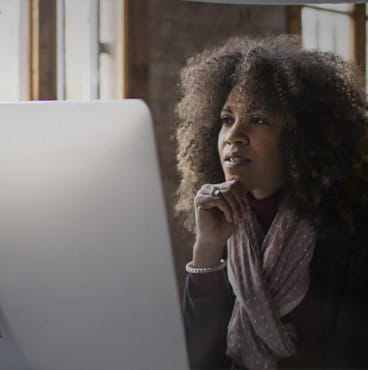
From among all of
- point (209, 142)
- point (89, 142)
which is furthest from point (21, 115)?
point (209, 142)

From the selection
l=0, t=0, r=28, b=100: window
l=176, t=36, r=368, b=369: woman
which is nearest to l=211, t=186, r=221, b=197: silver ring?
l=176, t=36, r=368, b=369: woman

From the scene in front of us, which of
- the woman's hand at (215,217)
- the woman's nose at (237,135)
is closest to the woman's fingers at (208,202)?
the woman's hand at (215,217)

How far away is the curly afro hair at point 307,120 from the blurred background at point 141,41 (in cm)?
4

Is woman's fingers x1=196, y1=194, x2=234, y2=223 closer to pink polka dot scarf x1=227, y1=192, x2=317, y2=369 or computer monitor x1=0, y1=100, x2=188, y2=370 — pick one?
pink polka dot scarf x1=227, y1=192, x2=317, y2=369

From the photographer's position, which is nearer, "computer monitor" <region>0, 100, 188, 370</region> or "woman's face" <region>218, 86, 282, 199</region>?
"computer monitor" <region>0, 100, 188, 370</region>

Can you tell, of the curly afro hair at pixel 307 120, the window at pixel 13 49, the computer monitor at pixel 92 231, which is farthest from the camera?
the window at pixel 13 49

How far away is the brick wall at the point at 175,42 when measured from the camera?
1.14 metres

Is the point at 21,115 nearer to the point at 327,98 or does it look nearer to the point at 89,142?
the point at 89,142

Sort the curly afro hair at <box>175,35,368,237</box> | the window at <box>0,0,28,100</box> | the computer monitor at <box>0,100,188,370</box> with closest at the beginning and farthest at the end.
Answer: the computer monitor at <box>0,100,188,370</box>
the curly afro hair at <box>175,35,368,237</box>
the window at <box>0,0,28,100</box>

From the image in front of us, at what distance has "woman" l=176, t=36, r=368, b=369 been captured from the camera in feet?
3.56

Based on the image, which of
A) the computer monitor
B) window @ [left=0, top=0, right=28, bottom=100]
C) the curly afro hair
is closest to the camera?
the computer monitor

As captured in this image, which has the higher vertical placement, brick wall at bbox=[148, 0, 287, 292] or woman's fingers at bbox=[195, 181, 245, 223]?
brick wall at bbox=[148, 0, 287, 292]

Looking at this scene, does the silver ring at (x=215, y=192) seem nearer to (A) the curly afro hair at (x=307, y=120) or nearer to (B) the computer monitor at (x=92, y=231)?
(A) the curly afro hair at (x=307, y=120)

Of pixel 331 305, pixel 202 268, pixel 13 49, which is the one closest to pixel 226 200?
pixel 202 268
